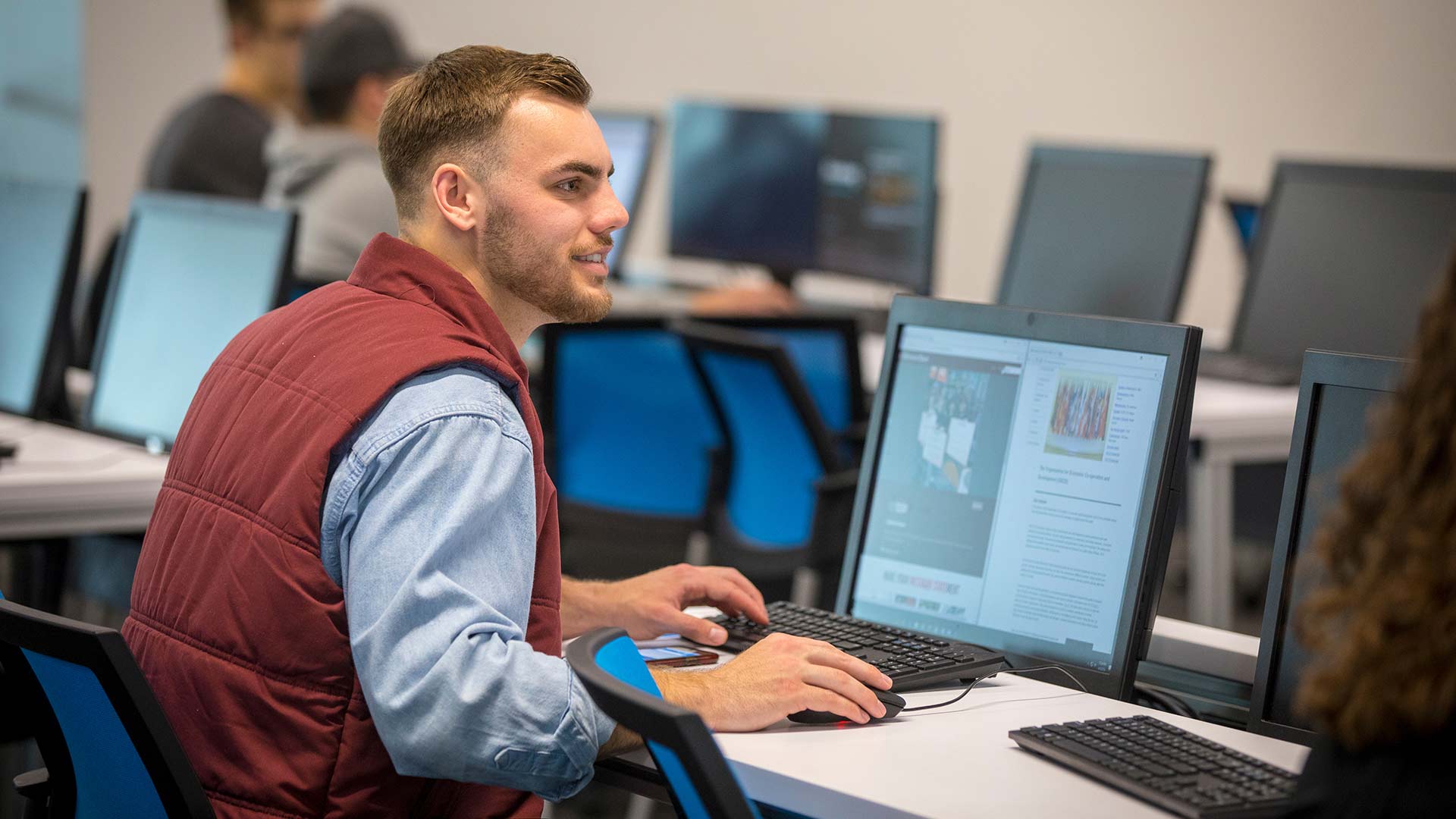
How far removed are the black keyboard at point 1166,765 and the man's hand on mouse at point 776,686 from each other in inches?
5.9

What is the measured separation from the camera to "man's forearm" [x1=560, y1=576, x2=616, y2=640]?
1.70 meters

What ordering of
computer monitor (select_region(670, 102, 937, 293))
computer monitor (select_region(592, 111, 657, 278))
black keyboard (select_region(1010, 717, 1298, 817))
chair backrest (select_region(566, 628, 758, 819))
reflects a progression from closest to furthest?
1. chair backrest (select_region(566, 628, 758, 819))
2. black keyboard (select_region(1010, 717, 1298, 817))
3. computer monitor (select_region(670, 102, 937, 293))
4. computer monitor (select_region(592, 111, 657, 278))

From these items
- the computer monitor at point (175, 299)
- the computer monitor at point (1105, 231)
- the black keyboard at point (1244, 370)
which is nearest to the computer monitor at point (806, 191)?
the computer monitor at point (1105, 231)

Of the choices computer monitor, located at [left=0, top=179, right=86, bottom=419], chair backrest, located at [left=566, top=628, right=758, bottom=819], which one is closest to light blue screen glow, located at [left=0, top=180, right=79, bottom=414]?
computer monitor, located at [left=0, top=179, right=86, bottom=419]

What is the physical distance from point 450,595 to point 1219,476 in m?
2.16

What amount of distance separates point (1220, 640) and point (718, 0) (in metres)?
5.50

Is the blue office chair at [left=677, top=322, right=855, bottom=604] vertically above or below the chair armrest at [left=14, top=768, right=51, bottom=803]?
above

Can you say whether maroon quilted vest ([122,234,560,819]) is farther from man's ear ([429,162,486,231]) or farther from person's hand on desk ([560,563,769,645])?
person's hand on desk ([560,563,769,645])

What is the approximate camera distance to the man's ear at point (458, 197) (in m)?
1.52

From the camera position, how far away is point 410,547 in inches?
50.1

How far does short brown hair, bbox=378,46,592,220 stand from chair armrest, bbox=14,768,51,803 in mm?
678

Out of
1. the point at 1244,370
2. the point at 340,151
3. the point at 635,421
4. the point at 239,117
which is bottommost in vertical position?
the point at 635,421

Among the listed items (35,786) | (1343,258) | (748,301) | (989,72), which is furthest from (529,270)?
(989,72)

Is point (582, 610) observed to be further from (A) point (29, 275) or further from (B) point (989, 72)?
(B) point (989, 72)
